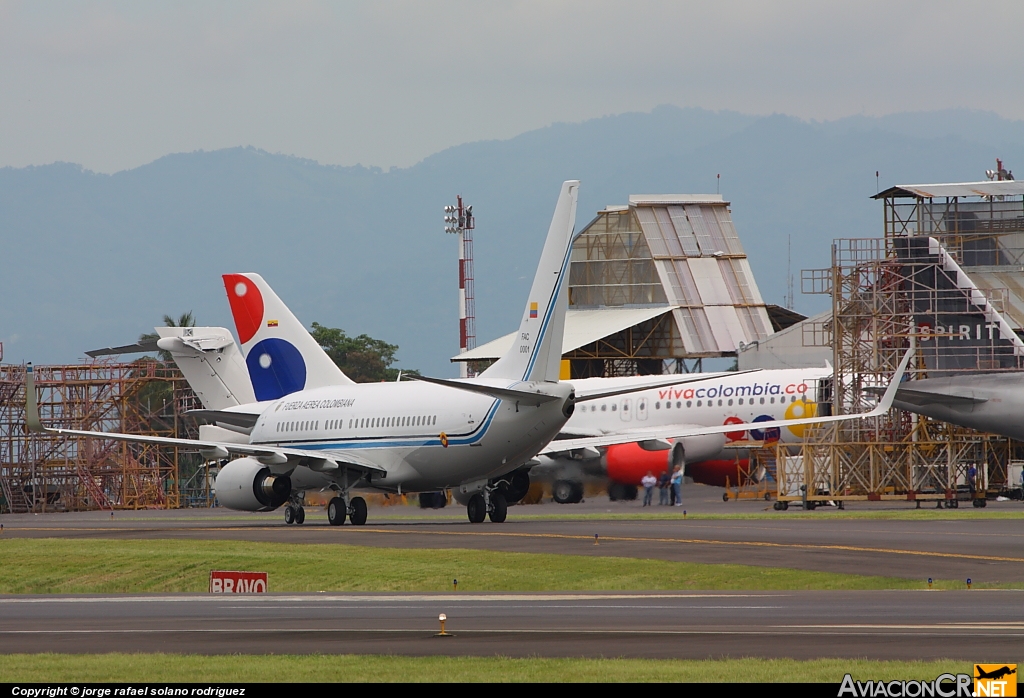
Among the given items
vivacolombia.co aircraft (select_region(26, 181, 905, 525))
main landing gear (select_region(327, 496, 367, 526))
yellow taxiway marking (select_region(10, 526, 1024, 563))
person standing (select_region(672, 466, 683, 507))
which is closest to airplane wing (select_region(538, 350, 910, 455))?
vivacolombia.co aircraft (select_region(26, 181, 905, 525))

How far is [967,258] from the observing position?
202ft

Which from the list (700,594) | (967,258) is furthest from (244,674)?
(967,258)

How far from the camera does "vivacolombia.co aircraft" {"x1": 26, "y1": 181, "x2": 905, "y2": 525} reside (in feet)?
121

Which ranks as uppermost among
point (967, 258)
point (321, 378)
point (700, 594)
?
point (967, 258)

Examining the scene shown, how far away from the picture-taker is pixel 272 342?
4909 cm

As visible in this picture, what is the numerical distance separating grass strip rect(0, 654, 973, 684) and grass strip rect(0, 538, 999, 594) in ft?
34.1

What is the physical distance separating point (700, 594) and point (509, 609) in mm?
3776

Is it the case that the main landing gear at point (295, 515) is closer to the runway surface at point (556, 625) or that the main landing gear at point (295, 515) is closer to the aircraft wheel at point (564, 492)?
the aircraft wheel at point (564, 492)

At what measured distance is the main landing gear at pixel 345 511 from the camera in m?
42.4

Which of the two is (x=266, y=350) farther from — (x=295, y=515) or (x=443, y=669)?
(x=443, y=669)

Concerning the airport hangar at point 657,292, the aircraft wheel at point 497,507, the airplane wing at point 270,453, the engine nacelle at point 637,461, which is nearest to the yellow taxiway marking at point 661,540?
the airplane wing at point 270,453

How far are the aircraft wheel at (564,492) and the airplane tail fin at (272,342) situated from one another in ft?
38.2

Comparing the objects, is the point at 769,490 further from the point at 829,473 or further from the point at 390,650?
the point at 390,650

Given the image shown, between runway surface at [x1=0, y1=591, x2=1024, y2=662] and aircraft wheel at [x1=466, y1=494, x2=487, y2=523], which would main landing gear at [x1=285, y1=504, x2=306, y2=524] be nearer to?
aircraft wheel at [x1=466, y1=494, x2=487, y2=523]
